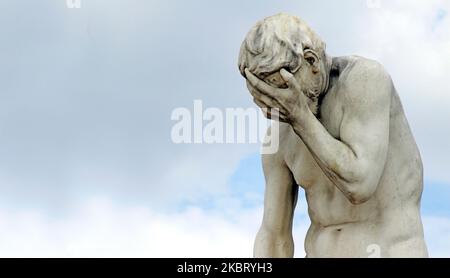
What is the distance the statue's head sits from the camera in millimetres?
7855

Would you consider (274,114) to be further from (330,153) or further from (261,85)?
(330,153)

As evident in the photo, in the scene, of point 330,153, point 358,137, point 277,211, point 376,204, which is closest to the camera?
point 330,153

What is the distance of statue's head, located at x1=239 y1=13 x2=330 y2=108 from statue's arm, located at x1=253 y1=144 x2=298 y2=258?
35.1 inches

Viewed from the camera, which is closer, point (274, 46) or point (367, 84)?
point (274, 46)

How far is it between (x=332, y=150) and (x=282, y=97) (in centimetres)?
47

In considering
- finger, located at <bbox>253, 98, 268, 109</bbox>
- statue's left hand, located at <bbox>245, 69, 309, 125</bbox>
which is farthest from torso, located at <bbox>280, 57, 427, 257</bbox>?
finger, located at <bbox>253, 98, 268, 109</bbox>

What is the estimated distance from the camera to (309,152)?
848 cm

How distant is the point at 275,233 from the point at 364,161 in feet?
3.77

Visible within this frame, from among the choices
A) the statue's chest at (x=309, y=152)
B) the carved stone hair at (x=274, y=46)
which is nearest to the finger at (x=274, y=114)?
the carved stone hair at (x=274, y=46)

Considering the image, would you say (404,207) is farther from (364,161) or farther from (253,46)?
(253,46)

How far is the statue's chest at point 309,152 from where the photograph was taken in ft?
27.3

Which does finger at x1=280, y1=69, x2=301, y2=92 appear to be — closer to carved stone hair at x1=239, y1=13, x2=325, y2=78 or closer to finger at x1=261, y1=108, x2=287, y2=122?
carved stone hair at x1=239, y1=13, x2=325, y2=78

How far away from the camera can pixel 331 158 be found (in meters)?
7.95

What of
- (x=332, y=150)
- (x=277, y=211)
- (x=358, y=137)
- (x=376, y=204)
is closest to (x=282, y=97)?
(x=332, y=150)
